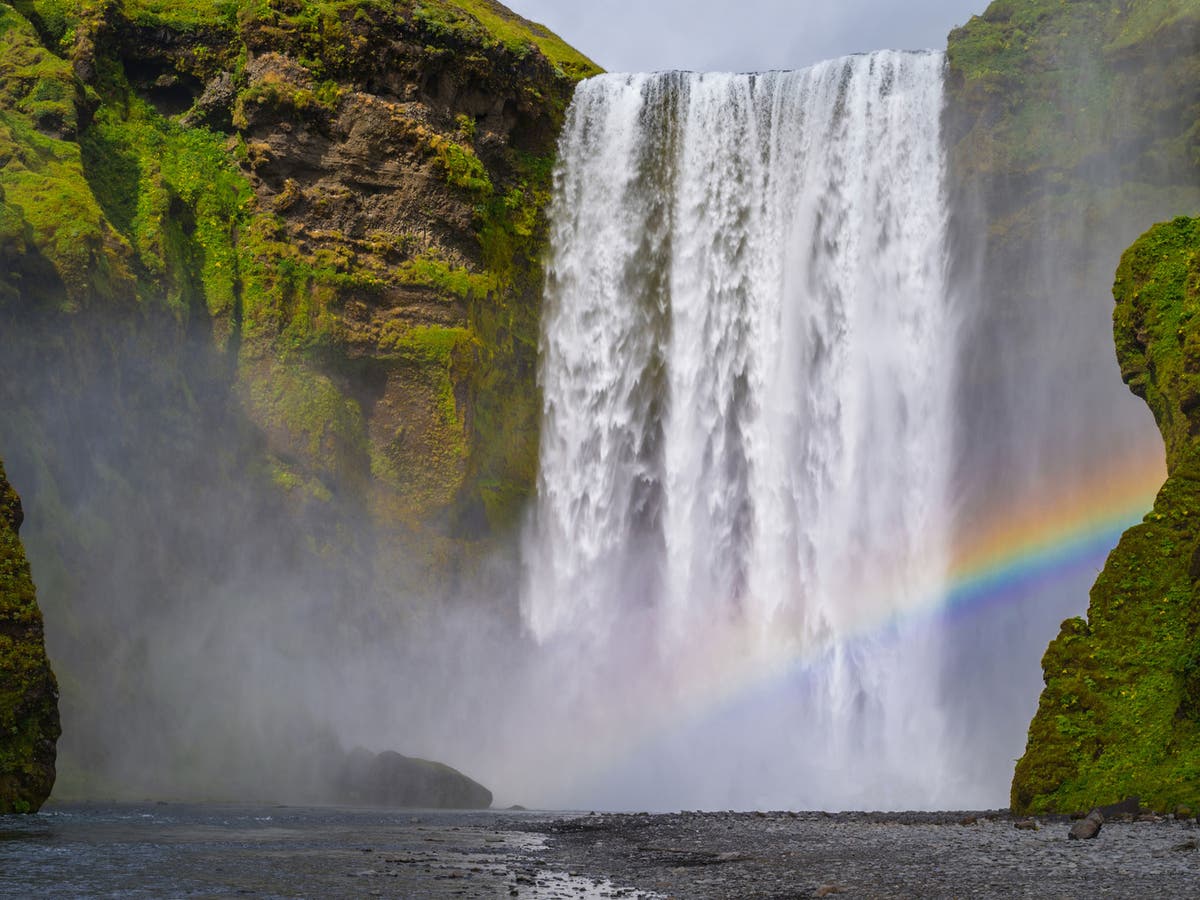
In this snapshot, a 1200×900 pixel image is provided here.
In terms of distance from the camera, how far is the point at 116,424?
2823cm

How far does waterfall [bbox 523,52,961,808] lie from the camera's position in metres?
31.7

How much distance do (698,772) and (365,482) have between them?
1226 centimetres

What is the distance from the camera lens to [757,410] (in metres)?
34.2

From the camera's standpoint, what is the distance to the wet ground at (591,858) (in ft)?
32.3

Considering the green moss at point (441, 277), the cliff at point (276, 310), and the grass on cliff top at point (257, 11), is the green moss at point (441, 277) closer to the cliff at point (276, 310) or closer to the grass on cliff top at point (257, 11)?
the cliff at point (276, 310)

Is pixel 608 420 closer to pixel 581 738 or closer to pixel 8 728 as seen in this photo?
pixel 581 738

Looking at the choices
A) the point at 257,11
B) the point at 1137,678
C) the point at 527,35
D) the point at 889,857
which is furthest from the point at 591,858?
the point at 527,35

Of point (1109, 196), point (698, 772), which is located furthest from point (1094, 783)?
point (1109, 196)

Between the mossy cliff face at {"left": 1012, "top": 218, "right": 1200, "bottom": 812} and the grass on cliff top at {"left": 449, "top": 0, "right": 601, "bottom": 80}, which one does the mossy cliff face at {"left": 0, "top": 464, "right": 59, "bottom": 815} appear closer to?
the mossy cliff face at {"left": 1012, "top": 218, "right": 1200, "bottom": 812}

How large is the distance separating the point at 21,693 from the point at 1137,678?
16.4 meters

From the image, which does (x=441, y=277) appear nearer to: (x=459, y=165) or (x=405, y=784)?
(x=459, y=165)

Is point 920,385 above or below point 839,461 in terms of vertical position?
above

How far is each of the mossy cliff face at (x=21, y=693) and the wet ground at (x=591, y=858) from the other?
0.59 metres

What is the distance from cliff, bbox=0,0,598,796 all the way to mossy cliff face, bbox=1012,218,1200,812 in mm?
16521
